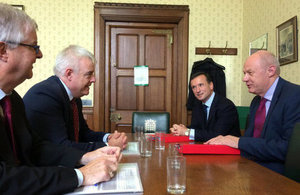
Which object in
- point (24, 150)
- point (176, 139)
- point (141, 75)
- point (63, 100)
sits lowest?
point (176, 139)

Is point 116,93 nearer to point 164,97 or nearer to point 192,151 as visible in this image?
point 164,97

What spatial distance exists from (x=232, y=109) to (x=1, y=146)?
7.00 ft

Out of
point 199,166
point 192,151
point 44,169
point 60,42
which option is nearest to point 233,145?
point 192,151

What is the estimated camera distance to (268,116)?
1.90 meters

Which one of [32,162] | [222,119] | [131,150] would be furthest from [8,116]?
[222,119]

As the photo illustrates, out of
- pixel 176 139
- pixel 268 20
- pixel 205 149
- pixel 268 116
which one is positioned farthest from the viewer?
pixel 268 20

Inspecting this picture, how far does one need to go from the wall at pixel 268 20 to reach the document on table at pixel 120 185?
227 cm

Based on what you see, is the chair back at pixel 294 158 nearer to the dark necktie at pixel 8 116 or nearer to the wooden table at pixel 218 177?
the wooden table at pixel 218 177

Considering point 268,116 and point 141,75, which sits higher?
point 141,75

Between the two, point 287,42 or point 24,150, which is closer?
point 24,150

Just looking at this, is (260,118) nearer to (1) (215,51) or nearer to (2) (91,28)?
(1) (215,51)

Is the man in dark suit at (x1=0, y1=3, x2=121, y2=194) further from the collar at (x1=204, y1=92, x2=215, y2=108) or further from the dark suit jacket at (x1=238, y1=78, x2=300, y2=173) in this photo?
the collar at (x1=204, y1=92, x2=215, y2=108)

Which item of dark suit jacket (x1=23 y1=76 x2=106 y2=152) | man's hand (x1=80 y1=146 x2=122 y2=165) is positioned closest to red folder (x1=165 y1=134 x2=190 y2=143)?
dark suit jacket (x1=23 y1=76 x2=106 y2=152)

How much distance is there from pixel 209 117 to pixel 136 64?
1819 millimetres
